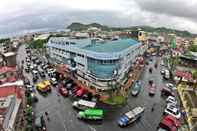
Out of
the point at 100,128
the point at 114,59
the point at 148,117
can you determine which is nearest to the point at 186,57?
the point at 114,59

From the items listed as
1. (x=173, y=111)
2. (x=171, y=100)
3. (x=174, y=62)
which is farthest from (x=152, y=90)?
(x=174, y=62)

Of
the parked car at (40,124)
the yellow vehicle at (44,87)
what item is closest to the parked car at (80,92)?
the yellow vehicle at (44,87)

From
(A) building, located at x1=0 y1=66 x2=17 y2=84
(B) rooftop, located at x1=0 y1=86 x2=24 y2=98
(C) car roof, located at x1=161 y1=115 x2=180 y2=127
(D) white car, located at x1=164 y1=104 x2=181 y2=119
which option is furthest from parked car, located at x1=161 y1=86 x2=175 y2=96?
(A) building, located at x1=0 y1=66 x2=17 y2=84

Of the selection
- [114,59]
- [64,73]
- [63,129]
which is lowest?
[63,129]

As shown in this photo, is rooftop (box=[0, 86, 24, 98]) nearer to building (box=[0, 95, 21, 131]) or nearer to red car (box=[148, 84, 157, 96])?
building (box=[0, 95, 21, 131])

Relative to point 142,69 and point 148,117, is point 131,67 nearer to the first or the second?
point 142,69

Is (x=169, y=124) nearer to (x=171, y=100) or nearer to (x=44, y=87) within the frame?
(x=171, y=100)

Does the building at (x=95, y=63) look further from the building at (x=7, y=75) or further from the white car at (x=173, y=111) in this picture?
the building at (x=7, y=75)
